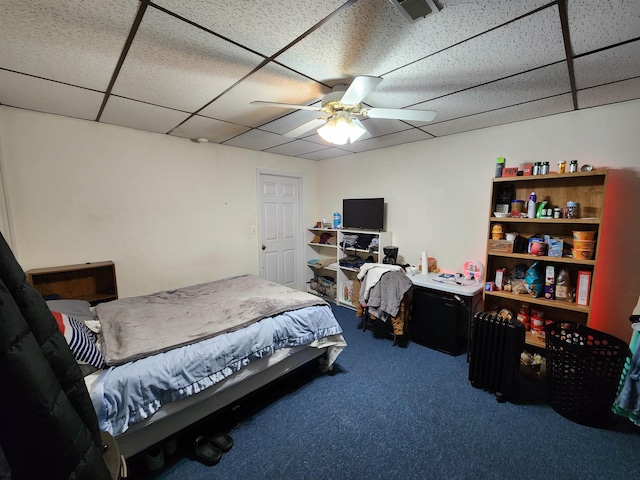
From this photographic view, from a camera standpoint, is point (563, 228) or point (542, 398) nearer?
point (542, 398)

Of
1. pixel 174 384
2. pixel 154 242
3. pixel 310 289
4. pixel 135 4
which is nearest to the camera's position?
pixel 135 4

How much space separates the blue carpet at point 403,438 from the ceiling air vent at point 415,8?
2.36 meters

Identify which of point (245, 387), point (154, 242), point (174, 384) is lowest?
point (245, 387)

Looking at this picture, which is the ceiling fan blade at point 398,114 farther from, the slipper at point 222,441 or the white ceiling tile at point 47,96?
the slipper at point 222,441

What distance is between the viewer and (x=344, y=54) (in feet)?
4.86

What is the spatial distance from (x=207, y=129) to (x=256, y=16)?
6.22ft

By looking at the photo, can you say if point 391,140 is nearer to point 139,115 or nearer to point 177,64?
point 177,64

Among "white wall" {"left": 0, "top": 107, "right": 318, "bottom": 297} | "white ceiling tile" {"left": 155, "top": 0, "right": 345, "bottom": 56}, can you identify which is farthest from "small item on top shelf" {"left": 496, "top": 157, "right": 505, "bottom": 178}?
"white wall" {"left": 0, "top": 107, "right": 318, "bottom": 297}

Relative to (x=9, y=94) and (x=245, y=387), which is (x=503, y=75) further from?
(x=9, y=94)

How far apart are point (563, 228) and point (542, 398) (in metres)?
1.49

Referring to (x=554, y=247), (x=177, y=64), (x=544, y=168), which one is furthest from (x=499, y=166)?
(x=177, y=64)

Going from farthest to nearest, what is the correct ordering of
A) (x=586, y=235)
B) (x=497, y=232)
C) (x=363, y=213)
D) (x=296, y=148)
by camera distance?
(x=363, y=213)
(x=296, y=148)
(x=497, y=232)
(x=586, y=235)

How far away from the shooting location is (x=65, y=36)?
1323 millimetres

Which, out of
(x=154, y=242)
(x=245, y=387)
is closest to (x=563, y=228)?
(x=245, y=387)
